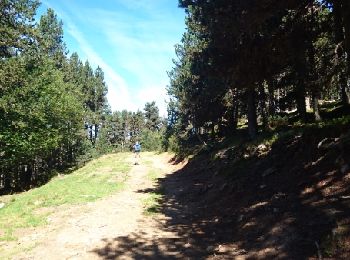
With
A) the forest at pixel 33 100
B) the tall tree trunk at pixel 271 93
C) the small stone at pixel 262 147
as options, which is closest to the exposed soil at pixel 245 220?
the small stone at pixel 262 147

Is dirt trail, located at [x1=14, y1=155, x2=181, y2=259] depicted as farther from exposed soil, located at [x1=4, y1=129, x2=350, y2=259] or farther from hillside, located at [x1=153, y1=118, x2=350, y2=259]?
hillside, located at [x1=153, y1=118, x2=350, y2=259]

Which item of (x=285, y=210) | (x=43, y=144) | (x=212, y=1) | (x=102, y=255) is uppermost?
(x=212, y=1)

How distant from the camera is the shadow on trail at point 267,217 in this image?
7516 mm

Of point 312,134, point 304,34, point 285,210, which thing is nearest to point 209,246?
point 285,210

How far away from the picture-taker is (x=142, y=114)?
442 ft

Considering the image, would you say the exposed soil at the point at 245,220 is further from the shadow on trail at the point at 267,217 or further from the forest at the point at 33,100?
the forest at the point at 33,100

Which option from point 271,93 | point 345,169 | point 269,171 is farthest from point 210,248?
point 271,93

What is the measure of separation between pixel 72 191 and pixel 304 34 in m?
13.2

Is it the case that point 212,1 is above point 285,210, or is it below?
above

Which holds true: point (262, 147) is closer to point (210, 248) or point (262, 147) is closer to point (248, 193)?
point (248, 193)

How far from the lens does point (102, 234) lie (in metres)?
10.9

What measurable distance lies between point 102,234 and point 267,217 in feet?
15.3

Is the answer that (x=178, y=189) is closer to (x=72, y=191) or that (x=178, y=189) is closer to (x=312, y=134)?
(x=72, y=191)

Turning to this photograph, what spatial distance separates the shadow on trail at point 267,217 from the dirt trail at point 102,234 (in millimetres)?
71
